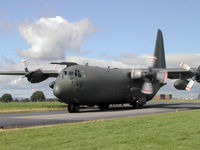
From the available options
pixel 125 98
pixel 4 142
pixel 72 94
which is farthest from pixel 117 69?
pixel 4 142

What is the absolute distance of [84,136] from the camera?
10.8 meters

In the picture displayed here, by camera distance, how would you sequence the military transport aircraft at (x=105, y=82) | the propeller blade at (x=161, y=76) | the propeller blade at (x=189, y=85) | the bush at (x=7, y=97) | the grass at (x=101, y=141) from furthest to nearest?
the bush at (x=7, y=97), the propeller blade at (x=161, y=76), the propeller blade at (x=189, y=85), the military transport aircraft at (x=105, y=82), the grass at (x=101, y=141)

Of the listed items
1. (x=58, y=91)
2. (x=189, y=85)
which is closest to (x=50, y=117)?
(x=58, y=91)

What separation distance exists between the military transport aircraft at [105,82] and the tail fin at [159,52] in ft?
15.9

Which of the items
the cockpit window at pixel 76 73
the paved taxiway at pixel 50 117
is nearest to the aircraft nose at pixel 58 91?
the cockpit window at pixel 76 73

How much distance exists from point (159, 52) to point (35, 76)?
19881mm

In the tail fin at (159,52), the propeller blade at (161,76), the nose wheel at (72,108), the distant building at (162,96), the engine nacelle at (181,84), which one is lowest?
the distant building at (162,96)

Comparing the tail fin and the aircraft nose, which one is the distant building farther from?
the aircraft nose

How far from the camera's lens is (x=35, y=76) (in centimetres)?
3769

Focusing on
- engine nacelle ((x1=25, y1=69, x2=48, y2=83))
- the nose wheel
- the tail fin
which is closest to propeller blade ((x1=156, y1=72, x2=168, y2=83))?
the tail fin

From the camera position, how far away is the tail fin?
43.2 m

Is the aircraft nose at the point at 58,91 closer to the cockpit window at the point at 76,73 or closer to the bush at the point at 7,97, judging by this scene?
the cockpit window at the point at 76,73

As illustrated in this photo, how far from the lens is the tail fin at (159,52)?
142ft

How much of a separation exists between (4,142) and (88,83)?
18.6 m
